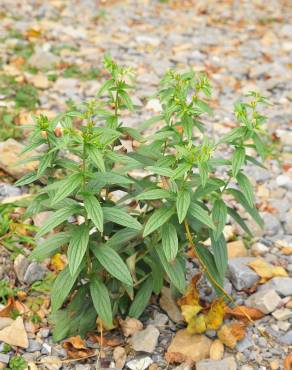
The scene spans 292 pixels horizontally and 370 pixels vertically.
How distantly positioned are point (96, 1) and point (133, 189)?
5.71 m

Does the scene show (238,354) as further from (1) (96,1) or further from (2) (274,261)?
(1) (96,1)

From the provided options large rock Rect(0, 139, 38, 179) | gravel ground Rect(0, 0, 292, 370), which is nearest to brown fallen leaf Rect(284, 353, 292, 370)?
gravel ground Rect(0, 0, 292, 370)

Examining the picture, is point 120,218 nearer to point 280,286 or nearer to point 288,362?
point 288,362

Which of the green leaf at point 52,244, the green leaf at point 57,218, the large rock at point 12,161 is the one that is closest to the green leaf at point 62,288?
the green leaf at point 52,244

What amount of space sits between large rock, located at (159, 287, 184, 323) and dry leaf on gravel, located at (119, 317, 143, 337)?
0.66 feet

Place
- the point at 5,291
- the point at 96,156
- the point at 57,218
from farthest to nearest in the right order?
the point at 5,291 < the point at 57,218 < the point at 96,156

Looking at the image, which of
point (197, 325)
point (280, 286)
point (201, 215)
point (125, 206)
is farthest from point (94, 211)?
point (280, 286)

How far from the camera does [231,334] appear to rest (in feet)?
10.4

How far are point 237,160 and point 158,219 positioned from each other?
53 cm

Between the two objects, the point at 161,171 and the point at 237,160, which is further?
the point at 237,160

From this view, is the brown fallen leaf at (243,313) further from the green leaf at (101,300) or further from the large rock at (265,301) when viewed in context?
the green leaf at (101,300)

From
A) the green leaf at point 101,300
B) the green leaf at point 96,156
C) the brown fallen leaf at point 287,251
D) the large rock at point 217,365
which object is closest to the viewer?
the green leaf at point 96,156

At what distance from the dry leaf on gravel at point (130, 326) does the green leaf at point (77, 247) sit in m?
0.79

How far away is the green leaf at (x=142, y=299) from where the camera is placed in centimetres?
310
